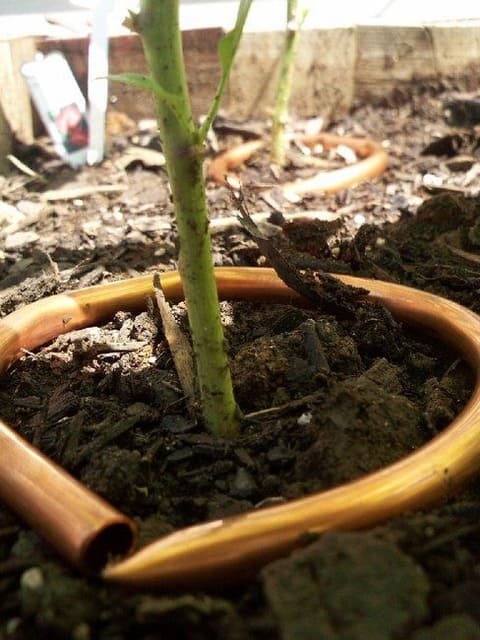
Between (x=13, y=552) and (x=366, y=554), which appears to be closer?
(x=366, y=554)

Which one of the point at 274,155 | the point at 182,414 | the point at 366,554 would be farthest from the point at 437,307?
the point at 274,155

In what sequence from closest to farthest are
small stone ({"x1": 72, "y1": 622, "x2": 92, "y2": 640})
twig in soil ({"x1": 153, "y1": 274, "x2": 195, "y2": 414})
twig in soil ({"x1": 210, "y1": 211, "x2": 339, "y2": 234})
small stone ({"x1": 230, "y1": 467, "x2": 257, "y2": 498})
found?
small stone ({"x1": 72, "y1": 622, "x2": 92, "y2": 640}) → small stone ({"x1": 230, "y1": 467, "x2": 257, "y2": 498}) → twig in soil ({"x1": 153, "y1": 274, "x2": 195, "y2": 414}) → twig in soil ({"x1": 210, "y1": 211, "x2": 339, "y2": 234})

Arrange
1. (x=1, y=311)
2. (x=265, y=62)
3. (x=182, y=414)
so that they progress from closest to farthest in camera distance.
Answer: (x=182, y=414) < (x=1, y=311) < (x=265, y=62)

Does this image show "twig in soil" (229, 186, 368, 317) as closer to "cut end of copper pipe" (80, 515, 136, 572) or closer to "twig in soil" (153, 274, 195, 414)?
"twig in soil" (153, 274, 195, 414)

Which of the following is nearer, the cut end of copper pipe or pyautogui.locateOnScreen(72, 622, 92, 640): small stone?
pyautogui.locateOnScreen(72, 622, 92, 640): small stone

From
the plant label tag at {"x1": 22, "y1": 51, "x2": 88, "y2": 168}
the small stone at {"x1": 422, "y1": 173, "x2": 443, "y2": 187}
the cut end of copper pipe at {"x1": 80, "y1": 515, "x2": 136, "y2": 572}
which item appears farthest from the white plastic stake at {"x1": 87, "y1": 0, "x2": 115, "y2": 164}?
the cut end of copper pipe at {"x1": 80, "y1": 515, "x2": 136, "y2": 572}

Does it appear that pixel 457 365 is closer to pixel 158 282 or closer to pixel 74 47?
pixel 158 282

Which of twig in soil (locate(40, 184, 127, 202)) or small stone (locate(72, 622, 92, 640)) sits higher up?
small stone (locate(72, 622, 92, 640))

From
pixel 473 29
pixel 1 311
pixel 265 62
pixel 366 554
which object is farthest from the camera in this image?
pixel 265 62
